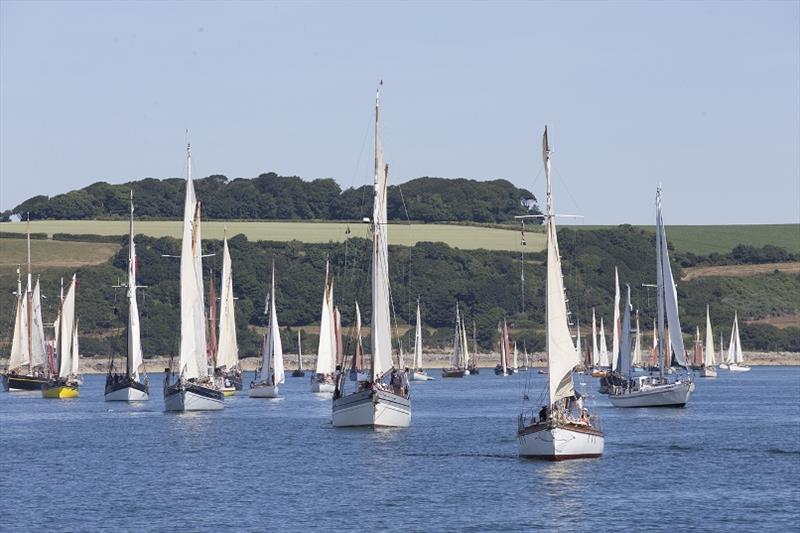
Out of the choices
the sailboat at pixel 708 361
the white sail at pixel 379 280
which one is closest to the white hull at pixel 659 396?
the white sail at pixel 379 280

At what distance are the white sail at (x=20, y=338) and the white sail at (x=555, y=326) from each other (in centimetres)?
7767

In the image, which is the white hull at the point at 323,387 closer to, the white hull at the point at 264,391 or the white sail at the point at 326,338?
the white sail at the point at 326,338

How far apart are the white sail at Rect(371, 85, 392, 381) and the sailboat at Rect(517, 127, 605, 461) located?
14.3 m

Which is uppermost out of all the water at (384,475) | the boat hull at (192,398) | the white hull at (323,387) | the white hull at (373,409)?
the white hull at (323,387)

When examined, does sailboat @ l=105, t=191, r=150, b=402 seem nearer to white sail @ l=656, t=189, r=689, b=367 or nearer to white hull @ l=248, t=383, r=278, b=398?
white hull @ l=248, t=383, r=278, b=398

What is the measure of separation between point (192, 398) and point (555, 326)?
1492 inches

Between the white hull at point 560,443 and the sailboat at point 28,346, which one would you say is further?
the sailboat at point 28,346

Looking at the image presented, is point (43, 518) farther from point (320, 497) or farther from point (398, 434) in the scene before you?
point (398, 434)

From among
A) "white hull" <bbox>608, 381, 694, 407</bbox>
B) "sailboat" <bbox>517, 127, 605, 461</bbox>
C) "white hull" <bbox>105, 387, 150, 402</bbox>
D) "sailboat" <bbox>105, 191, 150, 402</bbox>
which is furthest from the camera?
"white hull" <bbox>105, 387, 150, 402</bbox>

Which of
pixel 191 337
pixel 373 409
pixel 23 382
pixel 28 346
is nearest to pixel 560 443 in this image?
pixel 373 409

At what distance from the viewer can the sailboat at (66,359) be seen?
12756 cm

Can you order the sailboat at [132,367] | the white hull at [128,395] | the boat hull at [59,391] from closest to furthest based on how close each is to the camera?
1. the sailboat at [132,367]
2. the white hull at [128,395]
3. the boat hull at [59,391]

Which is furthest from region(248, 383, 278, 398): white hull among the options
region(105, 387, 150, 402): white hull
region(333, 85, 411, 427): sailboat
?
region(333, 85, 411, 427): sailboat

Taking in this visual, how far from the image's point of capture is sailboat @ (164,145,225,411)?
94812mm
